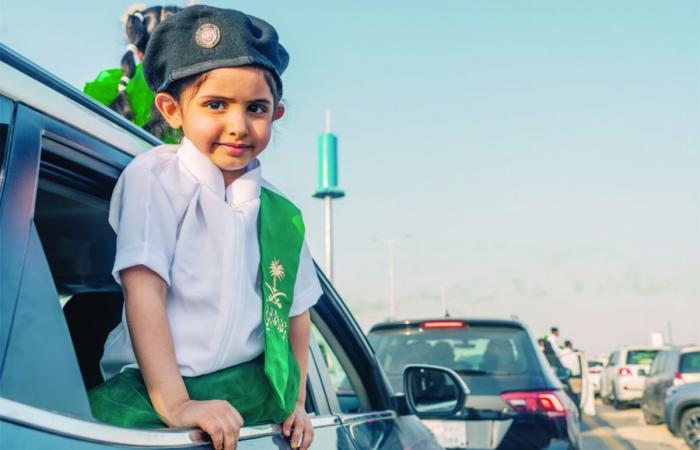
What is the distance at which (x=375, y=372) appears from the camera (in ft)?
9.96

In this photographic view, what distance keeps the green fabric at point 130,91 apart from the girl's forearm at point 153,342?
71.9 inches

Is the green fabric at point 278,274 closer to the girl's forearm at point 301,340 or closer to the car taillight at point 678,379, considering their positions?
the girl's forearm at point 301,340

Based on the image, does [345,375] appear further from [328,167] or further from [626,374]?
[328,167]

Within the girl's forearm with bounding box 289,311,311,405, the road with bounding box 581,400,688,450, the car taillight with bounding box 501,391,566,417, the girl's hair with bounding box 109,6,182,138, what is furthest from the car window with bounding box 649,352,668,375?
the girl's forearm with bounding box 289,311,311,405

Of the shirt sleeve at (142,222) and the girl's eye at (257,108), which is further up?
the girl's eye at (257,108)

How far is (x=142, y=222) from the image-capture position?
4.97ft

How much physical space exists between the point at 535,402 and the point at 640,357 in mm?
17559

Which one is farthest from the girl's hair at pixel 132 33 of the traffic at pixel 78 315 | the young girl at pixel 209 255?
the young girl at pixel 209 255

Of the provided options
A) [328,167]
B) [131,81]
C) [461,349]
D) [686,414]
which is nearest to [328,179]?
[328,167]

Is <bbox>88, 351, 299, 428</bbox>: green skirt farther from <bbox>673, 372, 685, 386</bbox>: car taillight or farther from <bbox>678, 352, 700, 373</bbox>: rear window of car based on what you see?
<bbox>678, 352, 700, 373</bbox>: rear window of car

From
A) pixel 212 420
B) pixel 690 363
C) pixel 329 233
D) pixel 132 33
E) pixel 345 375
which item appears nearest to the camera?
pixel 212 420

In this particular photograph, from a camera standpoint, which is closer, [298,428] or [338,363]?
[298,428]

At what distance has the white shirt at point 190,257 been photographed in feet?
5.01

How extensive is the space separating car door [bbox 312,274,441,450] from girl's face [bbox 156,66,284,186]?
825mm
